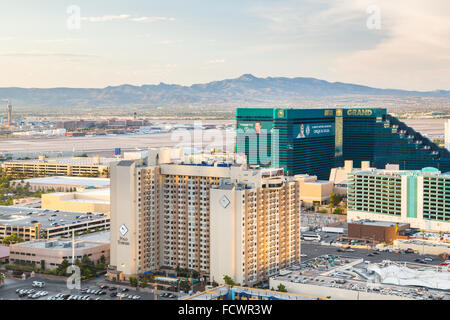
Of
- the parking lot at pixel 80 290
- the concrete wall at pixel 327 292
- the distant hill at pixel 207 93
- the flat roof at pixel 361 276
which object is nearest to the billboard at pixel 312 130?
the flat roof at pixel 361 276

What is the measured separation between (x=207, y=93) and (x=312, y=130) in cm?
9168

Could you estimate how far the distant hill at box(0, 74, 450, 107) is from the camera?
3888 inches

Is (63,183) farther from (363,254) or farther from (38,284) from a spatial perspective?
(363,254)

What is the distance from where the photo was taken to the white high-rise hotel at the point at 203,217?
1705 cm

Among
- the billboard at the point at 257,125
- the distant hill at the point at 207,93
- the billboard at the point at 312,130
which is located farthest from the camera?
the distant hill at the point at 207,93

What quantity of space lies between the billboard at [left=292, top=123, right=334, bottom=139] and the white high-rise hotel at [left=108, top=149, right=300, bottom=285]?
65.3ft

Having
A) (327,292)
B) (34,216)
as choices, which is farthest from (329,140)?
(327,292)

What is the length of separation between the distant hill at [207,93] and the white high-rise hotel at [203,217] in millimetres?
72982

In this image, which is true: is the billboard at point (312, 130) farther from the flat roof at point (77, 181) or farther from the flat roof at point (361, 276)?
the flat roof at point (361, 276)

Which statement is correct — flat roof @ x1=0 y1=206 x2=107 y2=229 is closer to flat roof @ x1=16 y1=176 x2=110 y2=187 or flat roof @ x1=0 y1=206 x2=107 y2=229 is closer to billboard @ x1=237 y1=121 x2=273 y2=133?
flat roof @ x1=16 y1=176 x2=110 y2=187

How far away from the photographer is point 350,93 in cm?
9488

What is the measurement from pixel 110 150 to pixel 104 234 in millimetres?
41412

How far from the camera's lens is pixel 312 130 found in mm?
40344
